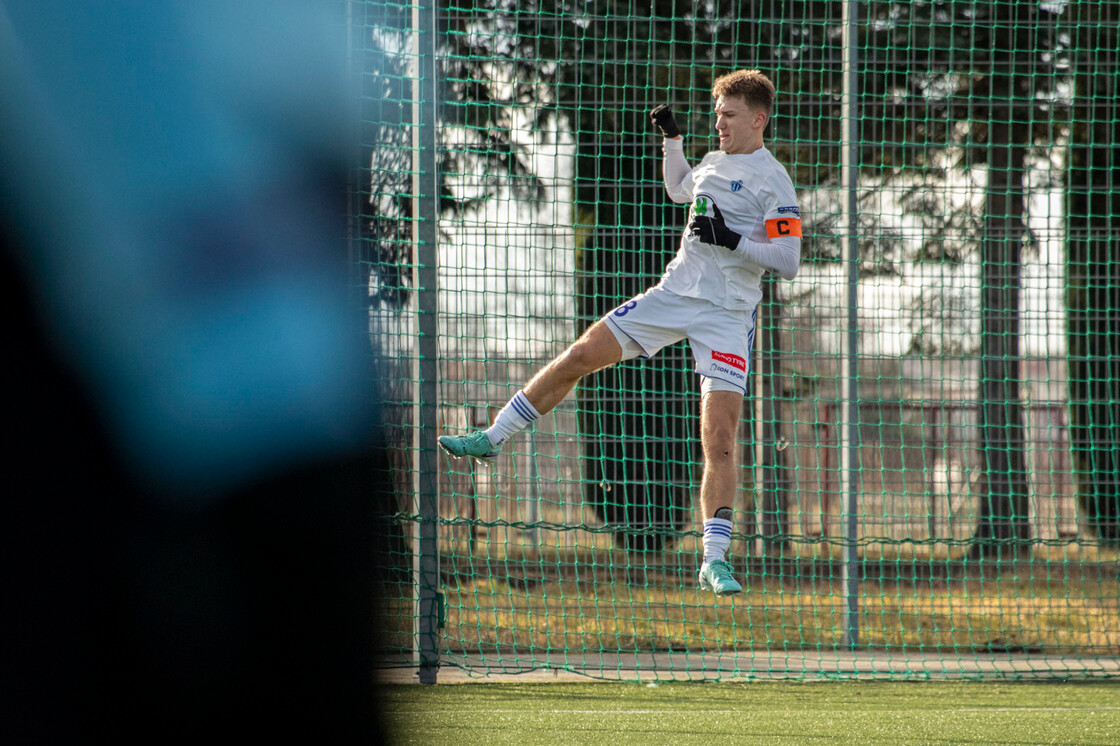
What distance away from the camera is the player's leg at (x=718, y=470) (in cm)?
372

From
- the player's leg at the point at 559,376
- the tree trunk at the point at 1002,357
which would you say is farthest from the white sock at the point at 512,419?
the tree trunk at the point at 1002,357

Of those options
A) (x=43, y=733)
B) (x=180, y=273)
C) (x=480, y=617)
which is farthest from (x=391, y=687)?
(x=480, y=617)

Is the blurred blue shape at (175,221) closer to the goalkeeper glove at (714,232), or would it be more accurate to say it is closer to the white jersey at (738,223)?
the goalkeeper glove at (714,232)

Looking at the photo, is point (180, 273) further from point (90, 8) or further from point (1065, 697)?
point (1065, 697)

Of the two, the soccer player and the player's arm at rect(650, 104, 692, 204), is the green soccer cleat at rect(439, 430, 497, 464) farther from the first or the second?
the player's arm at rect(650, 104, 692, 204)

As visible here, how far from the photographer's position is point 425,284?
5.53 meters

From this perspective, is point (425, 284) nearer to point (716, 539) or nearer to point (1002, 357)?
point (716, 539)

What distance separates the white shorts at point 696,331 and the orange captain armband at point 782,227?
0.29 metres

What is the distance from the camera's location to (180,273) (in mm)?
791

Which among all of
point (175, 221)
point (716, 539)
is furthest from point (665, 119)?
point (175, 221)

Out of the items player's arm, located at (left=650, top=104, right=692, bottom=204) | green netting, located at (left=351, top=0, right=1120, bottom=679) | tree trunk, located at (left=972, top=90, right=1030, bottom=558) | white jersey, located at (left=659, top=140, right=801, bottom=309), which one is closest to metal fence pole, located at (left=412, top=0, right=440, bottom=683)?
green netting, located at (left=351, top=0, right=1120, bottom=679)

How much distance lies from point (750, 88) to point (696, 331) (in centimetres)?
83

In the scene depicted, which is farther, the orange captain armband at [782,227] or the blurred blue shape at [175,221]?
the orange captain armband at [782,227]

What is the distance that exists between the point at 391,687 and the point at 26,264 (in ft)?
1.47
